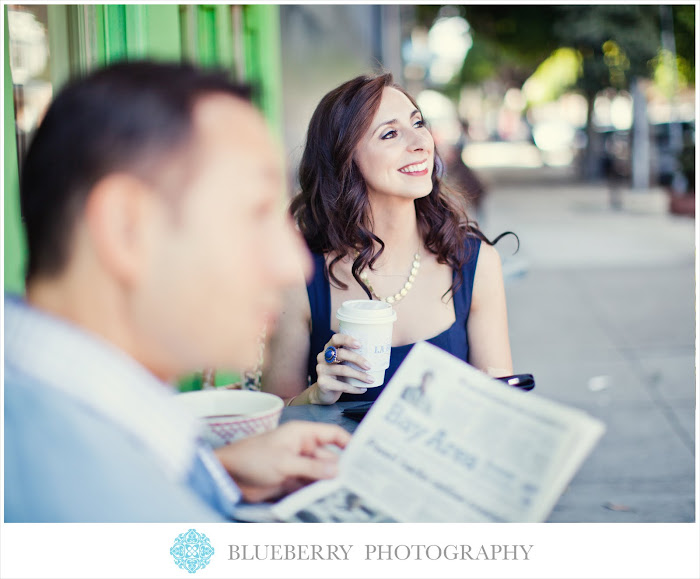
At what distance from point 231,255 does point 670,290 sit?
7179mm

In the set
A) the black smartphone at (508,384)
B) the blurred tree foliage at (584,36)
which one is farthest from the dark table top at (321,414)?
the blurred tree foliage at (584,36)

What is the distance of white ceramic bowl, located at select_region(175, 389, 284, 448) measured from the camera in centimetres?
151

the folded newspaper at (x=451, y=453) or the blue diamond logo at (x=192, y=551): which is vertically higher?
the folded newspaper at (x=451, y=453)

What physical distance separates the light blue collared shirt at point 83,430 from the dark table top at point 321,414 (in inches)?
28.7

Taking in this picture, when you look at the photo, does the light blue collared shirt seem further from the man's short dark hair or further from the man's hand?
the man's hand

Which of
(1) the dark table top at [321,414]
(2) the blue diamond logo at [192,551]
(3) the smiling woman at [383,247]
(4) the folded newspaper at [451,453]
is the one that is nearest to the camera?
(4) the folded newspaper at [451,453]

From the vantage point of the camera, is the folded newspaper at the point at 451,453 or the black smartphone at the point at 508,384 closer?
the folded newspaper at the point at 451,453

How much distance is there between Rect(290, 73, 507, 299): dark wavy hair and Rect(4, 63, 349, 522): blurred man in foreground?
109cm

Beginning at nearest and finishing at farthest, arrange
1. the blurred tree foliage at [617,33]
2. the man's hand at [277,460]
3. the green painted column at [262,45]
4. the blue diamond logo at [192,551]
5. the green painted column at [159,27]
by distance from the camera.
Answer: the man's hand at [277,460] < the blue diamond logo at [192,551] < the green painted column at [159,27] < the green painted column at [262,45] < the blurred tree foliage at [617,33]

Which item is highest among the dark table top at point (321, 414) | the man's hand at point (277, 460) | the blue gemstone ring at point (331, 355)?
the blue gemstone ring at point (331, 355)

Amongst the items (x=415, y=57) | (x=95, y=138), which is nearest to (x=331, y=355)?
(x=95, y=138)

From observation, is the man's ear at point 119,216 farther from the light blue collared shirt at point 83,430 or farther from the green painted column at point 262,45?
the green painted column at point 262,45

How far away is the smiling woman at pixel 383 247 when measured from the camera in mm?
2271

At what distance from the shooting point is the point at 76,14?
88.7 inches
